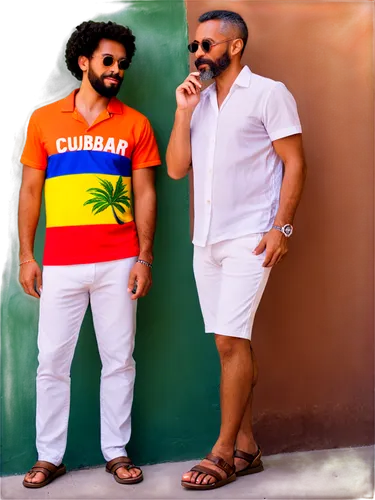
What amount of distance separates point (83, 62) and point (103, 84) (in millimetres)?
184

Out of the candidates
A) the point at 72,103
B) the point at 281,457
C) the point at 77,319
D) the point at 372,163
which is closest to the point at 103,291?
the point at 77,319

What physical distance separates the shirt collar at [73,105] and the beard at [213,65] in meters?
0.48

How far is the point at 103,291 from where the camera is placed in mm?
4062

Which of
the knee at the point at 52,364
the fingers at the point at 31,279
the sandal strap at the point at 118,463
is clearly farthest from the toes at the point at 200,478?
the fingers at the point at 31,279

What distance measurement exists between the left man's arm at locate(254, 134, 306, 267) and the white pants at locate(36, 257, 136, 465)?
755mm

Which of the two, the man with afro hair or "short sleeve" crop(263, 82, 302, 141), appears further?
the man with afro hair

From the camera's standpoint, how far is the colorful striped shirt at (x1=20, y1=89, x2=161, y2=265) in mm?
3998

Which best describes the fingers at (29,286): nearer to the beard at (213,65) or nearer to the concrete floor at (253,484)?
the concrete floor at (253,484)

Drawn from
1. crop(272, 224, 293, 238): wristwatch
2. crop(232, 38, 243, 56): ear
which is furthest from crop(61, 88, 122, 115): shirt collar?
crop(272, 224, 293, 238): wristwatch

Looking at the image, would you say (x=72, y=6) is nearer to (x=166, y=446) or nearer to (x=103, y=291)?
(x=103, y=291)

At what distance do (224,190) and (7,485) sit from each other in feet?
6.36

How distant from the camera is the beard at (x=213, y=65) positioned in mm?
3982

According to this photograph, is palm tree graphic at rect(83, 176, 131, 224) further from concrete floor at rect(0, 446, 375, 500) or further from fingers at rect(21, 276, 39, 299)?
concrete floor at rect(0, 446, 375, 500)

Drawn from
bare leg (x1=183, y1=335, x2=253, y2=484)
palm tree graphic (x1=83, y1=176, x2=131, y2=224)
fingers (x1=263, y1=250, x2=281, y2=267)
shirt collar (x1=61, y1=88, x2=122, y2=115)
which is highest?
shirt collar (x1=61, y1=88, x2=122, y2=115)
